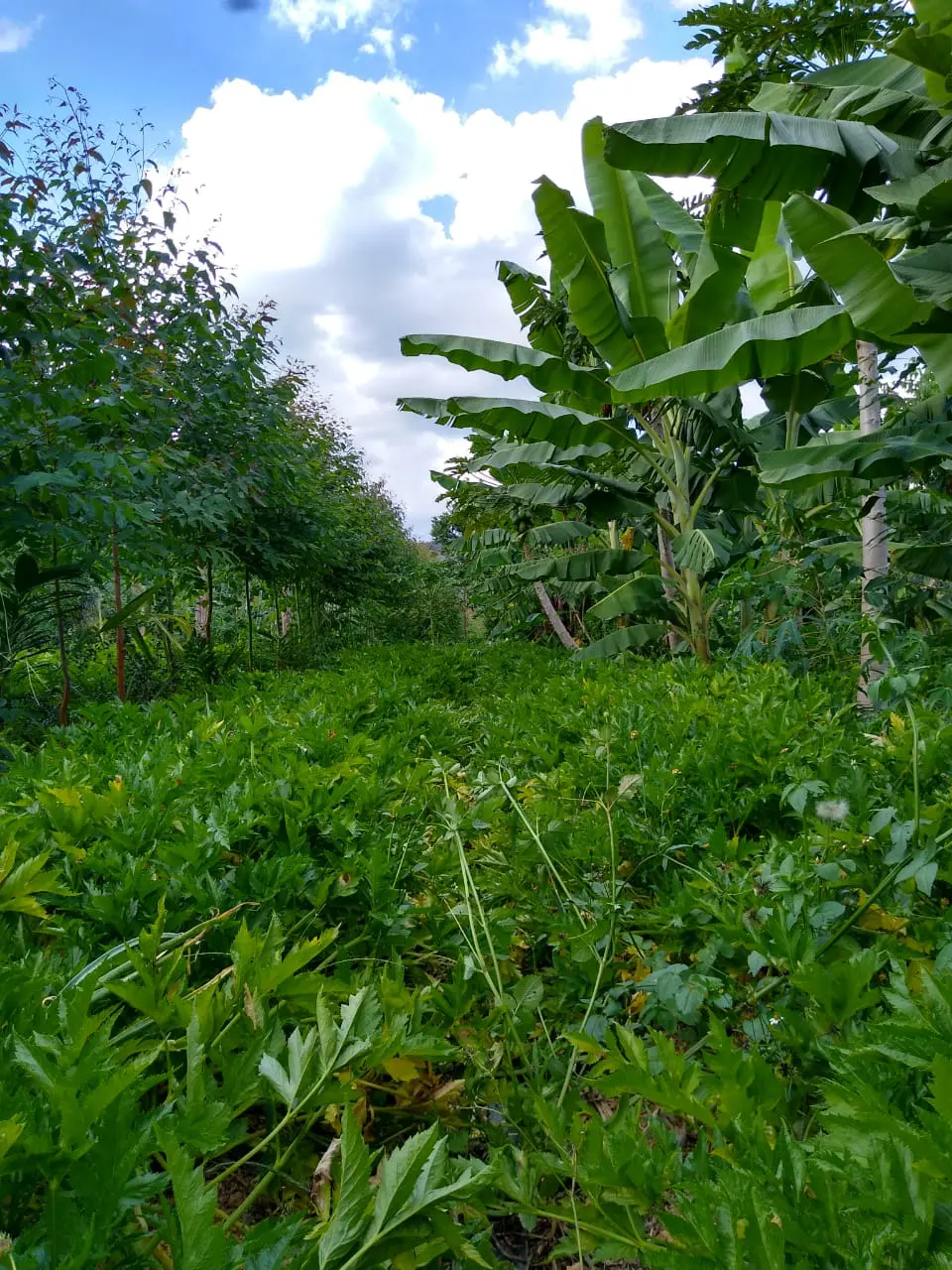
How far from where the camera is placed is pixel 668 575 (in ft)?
22.4

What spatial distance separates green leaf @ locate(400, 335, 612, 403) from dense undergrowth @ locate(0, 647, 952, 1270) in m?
3.84

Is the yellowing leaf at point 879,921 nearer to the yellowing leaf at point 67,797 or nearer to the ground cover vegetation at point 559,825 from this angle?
the ground cover vegetation at point 559,825

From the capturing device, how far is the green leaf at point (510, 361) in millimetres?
5574

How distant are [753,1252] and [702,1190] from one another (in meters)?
0.08

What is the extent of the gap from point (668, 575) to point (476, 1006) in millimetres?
5698

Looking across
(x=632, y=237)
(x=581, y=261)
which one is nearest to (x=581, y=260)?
(x=581, y=261)

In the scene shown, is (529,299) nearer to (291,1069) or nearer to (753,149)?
(753,149)

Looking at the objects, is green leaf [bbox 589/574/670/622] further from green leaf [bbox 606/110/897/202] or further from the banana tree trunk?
green leaf [bbox 606/110/897/202]

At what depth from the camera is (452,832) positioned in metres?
2.03

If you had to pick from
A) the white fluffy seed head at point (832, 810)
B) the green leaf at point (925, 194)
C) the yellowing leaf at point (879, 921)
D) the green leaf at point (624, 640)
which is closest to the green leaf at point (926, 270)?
the green leaf at point (925, 194)

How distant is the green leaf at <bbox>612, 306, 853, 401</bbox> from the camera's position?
12.9ft

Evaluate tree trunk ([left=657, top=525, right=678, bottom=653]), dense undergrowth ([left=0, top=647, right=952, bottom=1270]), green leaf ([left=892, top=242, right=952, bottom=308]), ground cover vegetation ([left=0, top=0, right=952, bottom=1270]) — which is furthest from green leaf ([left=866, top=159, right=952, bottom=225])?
tree trunk ([left=657, top=525, right=678, bottom=653])

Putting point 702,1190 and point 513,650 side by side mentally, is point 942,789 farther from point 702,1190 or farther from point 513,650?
point 513,650

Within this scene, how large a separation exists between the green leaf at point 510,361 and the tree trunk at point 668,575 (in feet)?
5.67
